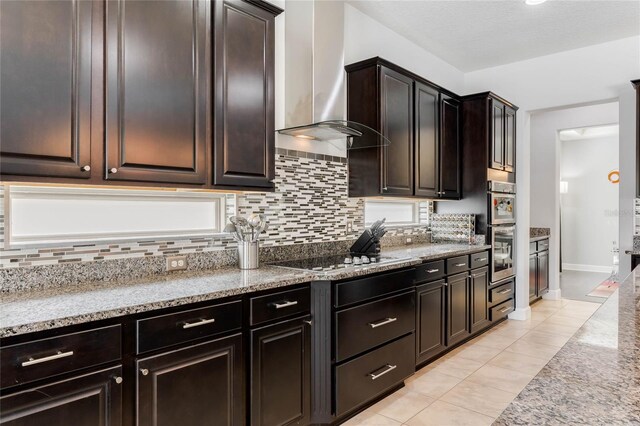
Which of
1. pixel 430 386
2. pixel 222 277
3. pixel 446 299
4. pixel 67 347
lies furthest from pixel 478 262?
pixel 67 347

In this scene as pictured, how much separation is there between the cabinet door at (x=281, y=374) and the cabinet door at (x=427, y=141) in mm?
2012

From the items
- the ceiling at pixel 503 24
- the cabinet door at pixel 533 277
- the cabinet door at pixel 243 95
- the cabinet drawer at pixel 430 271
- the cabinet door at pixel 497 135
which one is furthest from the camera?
the cabinet door at pixel 533 277

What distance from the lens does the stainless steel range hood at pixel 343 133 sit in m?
2.63

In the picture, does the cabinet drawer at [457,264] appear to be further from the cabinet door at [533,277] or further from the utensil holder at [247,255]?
the cabinet door at [533,277]

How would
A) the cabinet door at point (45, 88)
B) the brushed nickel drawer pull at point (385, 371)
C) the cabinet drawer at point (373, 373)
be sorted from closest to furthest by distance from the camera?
the cabinet door at point (45, 88), the cabinet drawer at point (373, 373), the brushed nickel drawer pull at point (385, 371)

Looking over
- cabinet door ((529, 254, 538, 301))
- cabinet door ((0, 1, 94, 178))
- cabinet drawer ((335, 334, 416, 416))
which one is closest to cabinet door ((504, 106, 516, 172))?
cabinet door ((529, 254, 538, 301))

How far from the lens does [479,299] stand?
13.2ft

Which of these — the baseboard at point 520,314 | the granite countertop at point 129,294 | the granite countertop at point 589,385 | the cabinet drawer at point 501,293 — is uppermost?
the granite countertop at point 589,385

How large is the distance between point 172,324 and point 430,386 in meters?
2.10

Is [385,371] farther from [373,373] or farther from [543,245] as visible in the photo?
[543,245]

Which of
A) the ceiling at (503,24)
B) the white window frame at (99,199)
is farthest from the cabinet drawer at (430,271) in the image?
the ceiling at (503,24)

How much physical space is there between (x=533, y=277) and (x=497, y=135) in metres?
2.13

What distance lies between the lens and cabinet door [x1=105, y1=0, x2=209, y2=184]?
5.80 feet

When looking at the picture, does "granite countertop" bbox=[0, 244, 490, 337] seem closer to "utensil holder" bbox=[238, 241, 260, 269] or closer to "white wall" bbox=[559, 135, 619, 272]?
"utensil holder" bbox=[238, 241, 260, 269]
